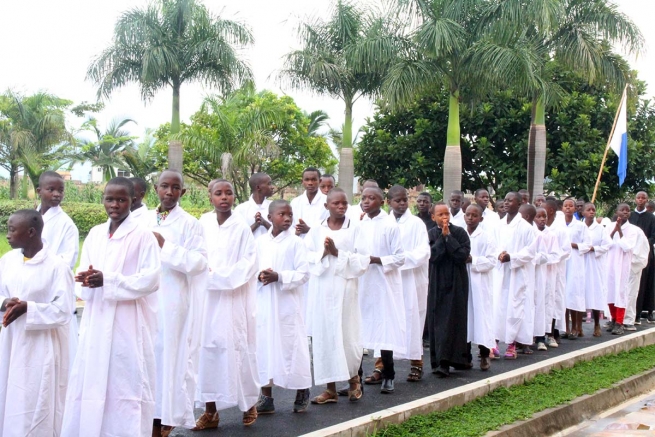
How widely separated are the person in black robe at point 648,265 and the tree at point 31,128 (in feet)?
82.7

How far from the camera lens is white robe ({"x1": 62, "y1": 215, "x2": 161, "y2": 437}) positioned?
5.28m

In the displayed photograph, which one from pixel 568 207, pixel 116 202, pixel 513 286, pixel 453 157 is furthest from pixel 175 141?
pixel 116 202

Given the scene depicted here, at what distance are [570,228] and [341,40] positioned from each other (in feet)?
31.0

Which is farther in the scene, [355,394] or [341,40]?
[341,40]

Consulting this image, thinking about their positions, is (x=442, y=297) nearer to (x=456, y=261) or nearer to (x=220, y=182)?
(x=456, y=261)

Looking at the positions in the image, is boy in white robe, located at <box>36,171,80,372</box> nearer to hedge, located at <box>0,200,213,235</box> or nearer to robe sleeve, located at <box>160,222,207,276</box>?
robe sleeve, located at <box>160,222,207,276</box>

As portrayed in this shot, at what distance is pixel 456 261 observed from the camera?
30.2 feet

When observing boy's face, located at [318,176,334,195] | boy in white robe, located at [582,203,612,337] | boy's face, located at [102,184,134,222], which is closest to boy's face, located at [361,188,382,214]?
boy's face, located at [318,176,334,195]

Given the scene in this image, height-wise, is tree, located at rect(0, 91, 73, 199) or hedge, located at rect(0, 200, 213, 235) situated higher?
tree, located at rect(0, 91, 73, 199)

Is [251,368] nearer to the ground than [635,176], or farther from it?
nearer to the ground

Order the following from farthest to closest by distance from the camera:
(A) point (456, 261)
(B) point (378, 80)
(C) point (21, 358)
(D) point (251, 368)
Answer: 1. (B) point (378, 80)
2. (A) point (456, 261)
3. (D) point (251, 368)
4. (C) point (21, 358)

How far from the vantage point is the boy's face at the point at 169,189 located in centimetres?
638

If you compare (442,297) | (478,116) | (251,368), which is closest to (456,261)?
(442,297)

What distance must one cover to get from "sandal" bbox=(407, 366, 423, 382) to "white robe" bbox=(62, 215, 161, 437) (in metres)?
3.81
